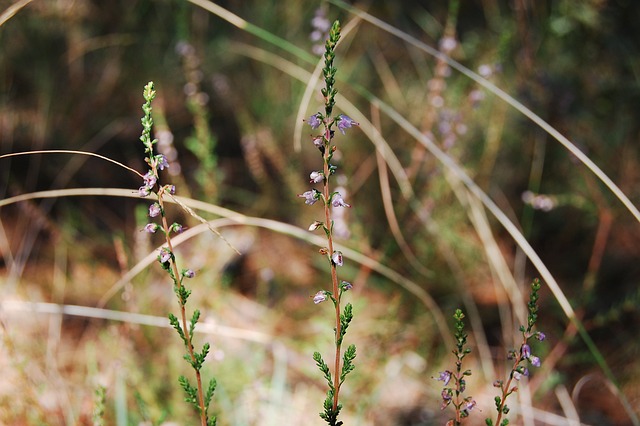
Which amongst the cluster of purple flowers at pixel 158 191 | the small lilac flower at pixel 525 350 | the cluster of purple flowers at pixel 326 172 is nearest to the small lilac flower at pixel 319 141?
the cluster of purple flowers at pixel 326 172

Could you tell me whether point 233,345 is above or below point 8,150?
below

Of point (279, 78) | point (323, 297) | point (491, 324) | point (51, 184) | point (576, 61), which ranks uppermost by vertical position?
point (279, 78)

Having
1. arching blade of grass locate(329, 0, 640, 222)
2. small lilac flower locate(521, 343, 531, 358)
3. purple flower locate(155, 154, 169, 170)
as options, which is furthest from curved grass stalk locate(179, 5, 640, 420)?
purple flower locate(155, 154, 169, 170)

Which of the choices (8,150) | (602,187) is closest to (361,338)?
(602,187)

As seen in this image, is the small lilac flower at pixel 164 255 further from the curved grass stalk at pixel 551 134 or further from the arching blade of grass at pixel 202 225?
the curved grass stalk at pixel 551 134

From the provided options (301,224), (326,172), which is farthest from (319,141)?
(301,224)

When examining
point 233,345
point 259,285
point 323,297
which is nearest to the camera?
point 323,297

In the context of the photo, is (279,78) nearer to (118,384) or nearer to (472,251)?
(472,251)

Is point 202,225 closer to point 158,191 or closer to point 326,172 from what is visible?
point 158,191
